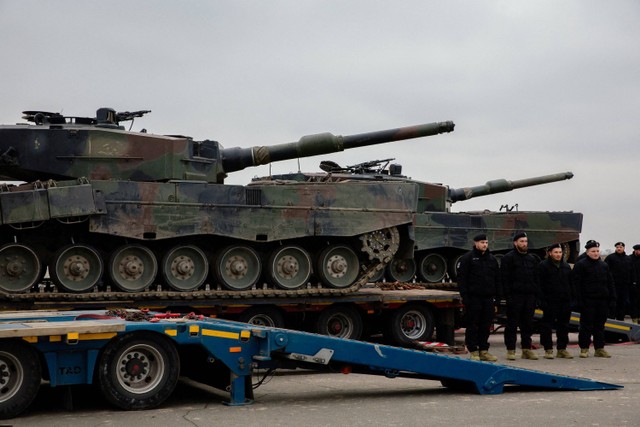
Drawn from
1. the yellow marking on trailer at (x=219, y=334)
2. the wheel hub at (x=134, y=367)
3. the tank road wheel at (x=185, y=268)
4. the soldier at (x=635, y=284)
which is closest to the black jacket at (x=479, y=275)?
the tank road wheel at (x=185, y=268)

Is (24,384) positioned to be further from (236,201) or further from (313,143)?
(313,143)

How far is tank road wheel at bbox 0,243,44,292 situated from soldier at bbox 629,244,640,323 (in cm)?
1300

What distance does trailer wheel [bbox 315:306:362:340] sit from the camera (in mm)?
17078

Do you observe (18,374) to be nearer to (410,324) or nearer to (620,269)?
(410,324)

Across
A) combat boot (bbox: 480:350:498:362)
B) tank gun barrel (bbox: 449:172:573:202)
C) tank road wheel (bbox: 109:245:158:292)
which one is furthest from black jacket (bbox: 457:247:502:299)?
tank gun barrel (bbox: 449:172:573:202)

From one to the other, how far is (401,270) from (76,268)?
39.8 ft

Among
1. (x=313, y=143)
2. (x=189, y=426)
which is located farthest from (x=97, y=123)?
(x=189, y=426)

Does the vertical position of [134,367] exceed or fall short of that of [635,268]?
it falls short

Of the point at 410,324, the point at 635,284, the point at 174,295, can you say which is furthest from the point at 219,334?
the point at 635,284

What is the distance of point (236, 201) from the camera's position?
1659 centimetres

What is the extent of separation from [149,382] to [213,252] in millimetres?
7103

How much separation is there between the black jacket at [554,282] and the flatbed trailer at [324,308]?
6.34 feet

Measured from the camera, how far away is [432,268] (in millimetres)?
26266

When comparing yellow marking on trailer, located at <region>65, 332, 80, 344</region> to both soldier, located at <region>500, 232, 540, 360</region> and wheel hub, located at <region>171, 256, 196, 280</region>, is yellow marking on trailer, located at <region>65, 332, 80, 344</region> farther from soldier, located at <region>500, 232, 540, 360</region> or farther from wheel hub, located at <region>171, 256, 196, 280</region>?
soldier, located at <region>500, 232, 540, 360</region>
